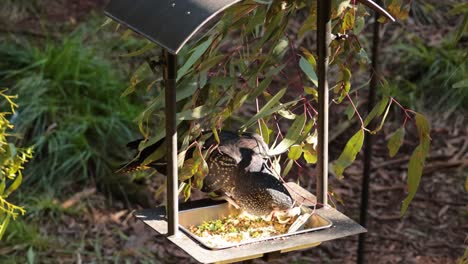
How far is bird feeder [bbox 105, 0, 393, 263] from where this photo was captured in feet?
5.23

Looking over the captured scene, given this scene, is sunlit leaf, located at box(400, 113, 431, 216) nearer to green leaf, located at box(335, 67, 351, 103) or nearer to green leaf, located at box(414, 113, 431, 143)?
green leaf, located at box(414, 113, 431, 143)

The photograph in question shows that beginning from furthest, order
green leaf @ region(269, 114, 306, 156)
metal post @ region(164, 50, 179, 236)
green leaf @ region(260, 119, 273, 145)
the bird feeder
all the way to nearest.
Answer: green leaf @ region(260, 119, 273, 145) < green leaf @ region(269, 114, 306, 156) < metal post @ region(164, 50, 179, 236) < the bird feeder

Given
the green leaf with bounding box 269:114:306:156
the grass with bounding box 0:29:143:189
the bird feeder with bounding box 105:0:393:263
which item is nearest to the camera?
the bird feeder with bounding box 105:0:393:263

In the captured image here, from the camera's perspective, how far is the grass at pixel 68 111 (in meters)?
3.87

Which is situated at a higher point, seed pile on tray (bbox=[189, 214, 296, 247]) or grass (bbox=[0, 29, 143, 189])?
seed pile on tray (bbox=[189, 214, 296, 247])

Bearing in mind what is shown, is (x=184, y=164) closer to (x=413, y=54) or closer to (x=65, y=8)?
(x=413, y=54)

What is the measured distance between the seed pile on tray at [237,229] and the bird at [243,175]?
38mm

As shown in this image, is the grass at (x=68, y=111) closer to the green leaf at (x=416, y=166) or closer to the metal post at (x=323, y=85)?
the metal post at (x=323, y=85)

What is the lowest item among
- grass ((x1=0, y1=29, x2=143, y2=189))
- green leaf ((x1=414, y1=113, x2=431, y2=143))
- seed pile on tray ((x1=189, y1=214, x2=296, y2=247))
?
grass ((x1=0, y1=29, x2=143, y2=189))

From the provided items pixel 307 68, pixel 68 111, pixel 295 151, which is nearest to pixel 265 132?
pixel 295 151

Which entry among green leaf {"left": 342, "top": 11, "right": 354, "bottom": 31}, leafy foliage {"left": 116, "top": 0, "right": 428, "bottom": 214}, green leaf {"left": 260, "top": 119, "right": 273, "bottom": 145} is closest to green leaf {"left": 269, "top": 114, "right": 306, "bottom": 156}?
leafy foliage {"left": 116, "top": 0, "right": 428, "bottom": 214}

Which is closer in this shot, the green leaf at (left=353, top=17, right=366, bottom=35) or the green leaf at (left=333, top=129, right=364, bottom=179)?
the green leaf at (left=333, top=129, right=364, bottom=179)

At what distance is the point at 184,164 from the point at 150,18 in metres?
0.38

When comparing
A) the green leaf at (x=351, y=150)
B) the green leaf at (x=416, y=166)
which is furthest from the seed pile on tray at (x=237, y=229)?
the green leaf at (x=416, y=166)
